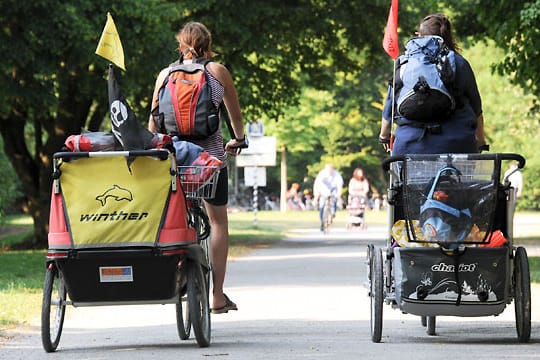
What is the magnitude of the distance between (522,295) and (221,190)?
6.73 feet

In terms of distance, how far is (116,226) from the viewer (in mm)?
8148

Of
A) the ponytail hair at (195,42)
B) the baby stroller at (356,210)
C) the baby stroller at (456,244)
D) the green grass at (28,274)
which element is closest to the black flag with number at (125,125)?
the ponytail hair at (195,42)

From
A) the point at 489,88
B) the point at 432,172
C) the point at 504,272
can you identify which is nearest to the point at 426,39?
the point at 432,172

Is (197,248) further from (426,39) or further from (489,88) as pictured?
(489,88)

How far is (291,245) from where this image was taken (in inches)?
1109

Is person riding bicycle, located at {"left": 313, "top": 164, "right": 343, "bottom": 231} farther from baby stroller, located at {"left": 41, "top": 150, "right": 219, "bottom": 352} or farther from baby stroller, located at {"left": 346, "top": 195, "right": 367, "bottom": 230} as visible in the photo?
baby stroller, located at {"left": 41, "top": 150, "right": 219, "bottom": 352}

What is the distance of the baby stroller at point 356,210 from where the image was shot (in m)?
36.3

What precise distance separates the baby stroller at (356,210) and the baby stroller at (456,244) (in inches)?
1085

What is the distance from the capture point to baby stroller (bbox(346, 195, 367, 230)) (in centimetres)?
3634

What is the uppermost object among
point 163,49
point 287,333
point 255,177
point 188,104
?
point 163,49

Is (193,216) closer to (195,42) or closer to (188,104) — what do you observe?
(188,104)

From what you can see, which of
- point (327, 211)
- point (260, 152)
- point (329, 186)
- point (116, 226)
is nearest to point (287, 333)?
point (116, 226)

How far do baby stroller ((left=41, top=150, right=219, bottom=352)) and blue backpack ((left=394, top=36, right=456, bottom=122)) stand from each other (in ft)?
5.18

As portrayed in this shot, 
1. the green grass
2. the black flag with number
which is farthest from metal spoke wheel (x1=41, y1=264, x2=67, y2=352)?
the green grass
